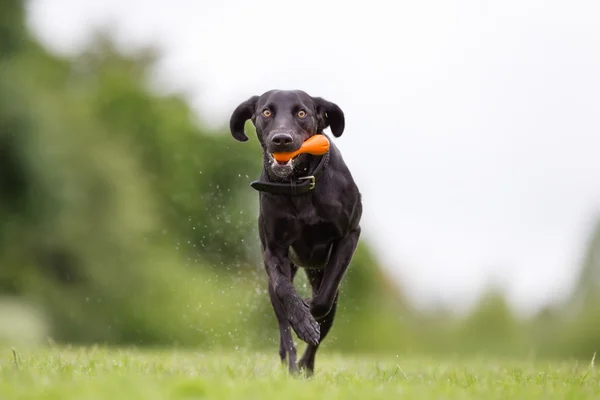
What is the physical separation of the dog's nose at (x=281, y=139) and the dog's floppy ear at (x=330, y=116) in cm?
63

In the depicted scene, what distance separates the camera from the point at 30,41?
72.2 feet

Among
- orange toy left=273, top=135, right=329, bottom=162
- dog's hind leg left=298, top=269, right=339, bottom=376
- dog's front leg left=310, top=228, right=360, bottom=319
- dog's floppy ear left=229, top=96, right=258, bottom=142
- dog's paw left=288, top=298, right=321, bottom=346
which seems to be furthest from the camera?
dog's floppy ear left=229, top=96, right=258, bottom=142

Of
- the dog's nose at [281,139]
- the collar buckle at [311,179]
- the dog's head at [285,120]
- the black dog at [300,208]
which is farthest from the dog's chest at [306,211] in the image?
the dog's nose at [281,139]

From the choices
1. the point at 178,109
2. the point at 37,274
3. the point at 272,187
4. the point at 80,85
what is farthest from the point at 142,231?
the point at 272,187

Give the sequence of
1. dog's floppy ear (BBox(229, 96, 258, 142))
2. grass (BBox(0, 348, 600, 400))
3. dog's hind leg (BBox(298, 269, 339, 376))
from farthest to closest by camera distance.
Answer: dog's floppy ear (BBox(229, 96, 258, 142)) < dog's hind leg (BBox(298, 269, 339, 376)) < grass (BBox(0, 348, 600, 400))

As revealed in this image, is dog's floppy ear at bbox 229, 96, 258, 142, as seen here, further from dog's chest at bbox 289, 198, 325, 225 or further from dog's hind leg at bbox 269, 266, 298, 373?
dog's hind leg at bbox 269, 266, 298, 373

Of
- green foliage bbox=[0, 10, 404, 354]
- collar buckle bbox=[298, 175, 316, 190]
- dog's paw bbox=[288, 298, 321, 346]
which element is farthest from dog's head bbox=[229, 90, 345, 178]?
green foliage bbox=[0, 10, 404, 354]

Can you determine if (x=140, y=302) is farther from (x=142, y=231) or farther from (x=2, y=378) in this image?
(x=2, y=378)

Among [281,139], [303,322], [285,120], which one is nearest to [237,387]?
[303,322]

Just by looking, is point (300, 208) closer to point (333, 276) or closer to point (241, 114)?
point (333, 276)

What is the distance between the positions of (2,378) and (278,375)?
1433mm

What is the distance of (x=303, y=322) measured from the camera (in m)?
5.79

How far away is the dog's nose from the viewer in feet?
19.3

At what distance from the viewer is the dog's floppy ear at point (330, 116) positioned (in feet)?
21.4
